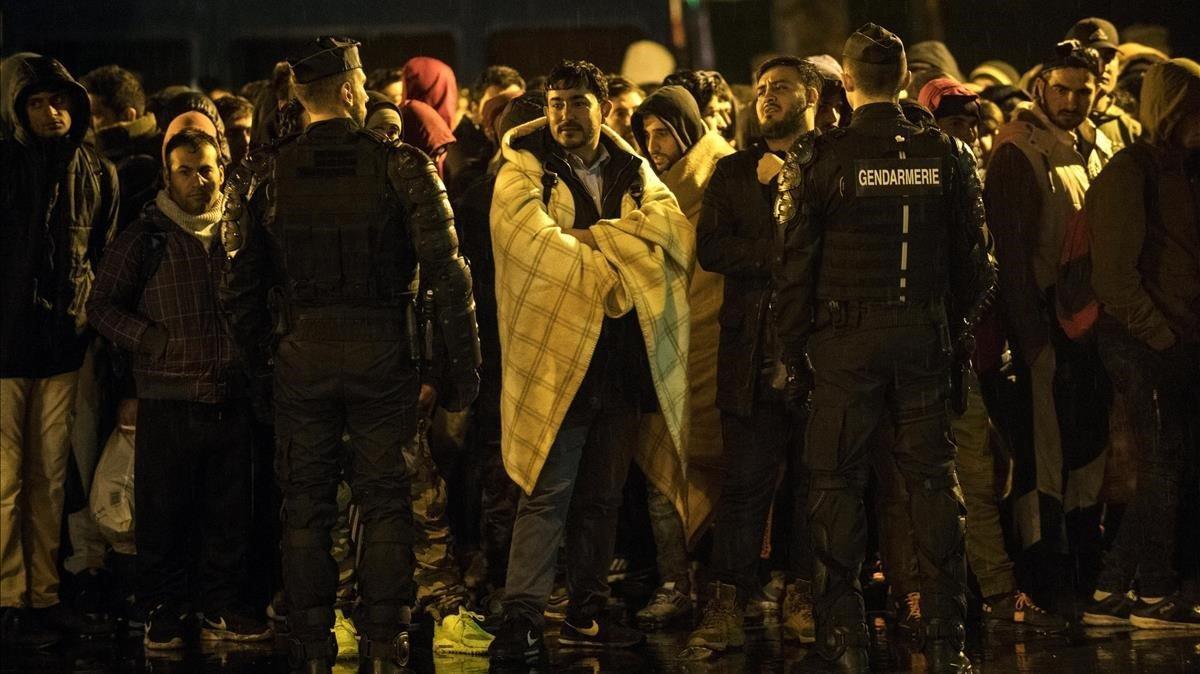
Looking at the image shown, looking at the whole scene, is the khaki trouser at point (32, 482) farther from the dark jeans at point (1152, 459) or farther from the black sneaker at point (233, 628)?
the dark jeans at point (1152, 459)

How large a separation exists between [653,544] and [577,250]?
6.70 ft

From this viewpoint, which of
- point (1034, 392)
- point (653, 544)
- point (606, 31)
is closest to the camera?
point (1034, 392)

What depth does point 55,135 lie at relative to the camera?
281 inches

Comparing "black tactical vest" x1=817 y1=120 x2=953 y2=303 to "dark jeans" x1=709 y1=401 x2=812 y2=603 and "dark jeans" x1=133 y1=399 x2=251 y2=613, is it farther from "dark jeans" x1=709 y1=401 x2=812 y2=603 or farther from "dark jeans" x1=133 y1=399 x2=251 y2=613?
"dark jeans" x1=133 y1=399 x2=251 y2=613

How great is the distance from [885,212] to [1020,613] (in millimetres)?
1992

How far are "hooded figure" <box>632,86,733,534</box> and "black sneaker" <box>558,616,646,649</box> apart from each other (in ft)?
1.83

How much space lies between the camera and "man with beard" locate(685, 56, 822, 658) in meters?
6.71

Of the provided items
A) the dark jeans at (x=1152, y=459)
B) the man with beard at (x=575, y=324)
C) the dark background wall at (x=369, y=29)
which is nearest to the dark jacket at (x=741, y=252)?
the man with beard at (x=575, y=324)

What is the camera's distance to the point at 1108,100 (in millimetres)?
9078

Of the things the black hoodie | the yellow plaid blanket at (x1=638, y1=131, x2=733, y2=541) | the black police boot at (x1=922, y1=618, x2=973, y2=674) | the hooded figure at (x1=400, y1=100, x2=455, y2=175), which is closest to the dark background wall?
the hooded figure at (x1=400, y1=100, x2=455, y2=175)

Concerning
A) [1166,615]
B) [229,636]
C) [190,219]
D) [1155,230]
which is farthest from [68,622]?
[1155,230]

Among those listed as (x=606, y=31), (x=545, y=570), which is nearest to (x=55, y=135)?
(x=545, y=570)

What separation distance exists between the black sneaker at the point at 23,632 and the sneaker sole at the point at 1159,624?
422cm

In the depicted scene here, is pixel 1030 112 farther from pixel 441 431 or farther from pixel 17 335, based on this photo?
pixel 17 335
